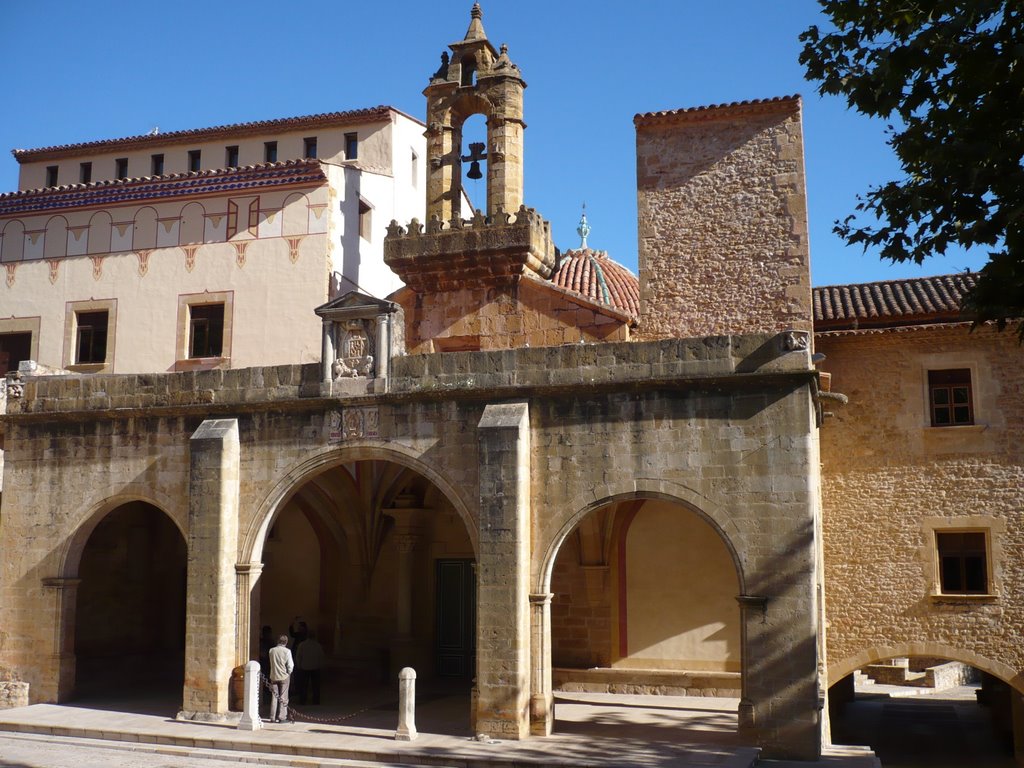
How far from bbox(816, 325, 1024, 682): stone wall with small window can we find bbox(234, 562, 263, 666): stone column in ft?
33.2

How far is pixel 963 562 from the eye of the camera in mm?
19422

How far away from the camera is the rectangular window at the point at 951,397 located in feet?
64.7

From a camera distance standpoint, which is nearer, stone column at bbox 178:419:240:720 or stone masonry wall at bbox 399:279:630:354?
stone column at bbox 178:419:240:720

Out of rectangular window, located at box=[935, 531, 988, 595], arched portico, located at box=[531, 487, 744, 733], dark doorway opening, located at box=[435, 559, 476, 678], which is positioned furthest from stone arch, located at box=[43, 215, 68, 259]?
rectangular window, located at box=[935, 531, 988, 595]

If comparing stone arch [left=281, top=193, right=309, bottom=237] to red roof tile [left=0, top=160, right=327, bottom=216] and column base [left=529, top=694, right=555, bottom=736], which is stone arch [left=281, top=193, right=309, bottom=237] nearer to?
red roof tile [left=0, top=160, right=327, bottom=216]

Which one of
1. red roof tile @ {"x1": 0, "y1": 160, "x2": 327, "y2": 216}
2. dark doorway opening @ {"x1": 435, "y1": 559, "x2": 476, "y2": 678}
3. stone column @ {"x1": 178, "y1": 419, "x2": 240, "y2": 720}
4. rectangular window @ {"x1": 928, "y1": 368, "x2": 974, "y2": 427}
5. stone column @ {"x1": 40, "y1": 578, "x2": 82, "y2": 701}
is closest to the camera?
stone column @ {"x1": 178, "y1": 419, "x2": 240, "y2": 720}

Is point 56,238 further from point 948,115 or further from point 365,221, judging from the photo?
point 948,115

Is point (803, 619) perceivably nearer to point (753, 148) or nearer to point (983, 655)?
point (983, 655)

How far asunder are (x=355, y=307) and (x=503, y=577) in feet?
15.9

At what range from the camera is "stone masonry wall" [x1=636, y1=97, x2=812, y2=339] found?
1992 cm

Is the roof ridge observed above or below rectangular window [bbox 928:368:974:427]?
above

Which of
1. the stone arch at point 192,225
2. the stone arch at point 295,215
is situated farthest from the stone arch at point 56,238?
the stone arch at point 295,215

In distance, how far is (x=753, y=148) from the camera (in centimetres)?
2036

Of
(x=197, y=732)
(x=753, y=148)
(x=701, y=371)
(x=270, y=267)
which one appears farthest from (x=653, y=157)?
(x=197, y=732)
